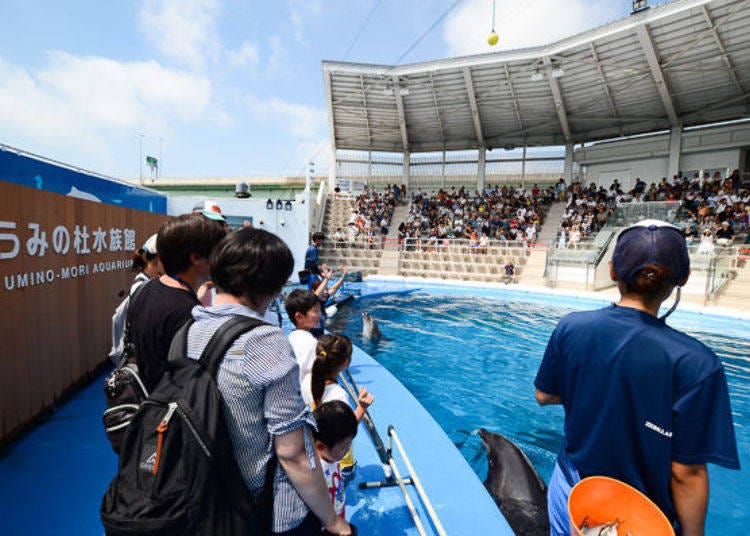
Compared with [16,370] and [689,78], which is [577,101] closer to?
[689,78]

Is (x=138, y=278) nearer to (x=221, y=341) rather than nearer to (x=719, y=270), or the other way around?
(x=221, y=341)

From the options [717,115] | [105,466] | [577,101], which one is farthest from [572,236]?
[105,466]

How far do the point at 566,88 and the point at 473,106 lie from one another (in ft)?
13.7

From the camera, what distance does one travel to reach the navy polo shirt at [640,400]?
3.49ft

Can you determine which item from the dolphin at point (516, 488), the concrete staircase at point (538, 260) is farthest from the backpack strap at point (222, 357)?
the concrete staircase at point (538, 260)

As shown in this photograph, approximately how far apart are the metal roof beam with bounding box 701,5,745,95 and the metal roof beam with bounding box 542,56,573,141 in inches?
192

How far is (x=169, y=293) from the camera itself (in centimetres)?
153

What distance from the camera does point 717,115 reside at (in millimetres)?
16641

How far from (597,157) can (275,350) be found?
23.6 metres

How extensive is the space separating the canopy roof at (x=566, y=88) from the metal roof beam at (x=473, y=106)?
0.05 metres

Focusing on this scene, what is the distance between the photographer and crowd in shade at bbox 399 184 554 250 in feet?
55.4

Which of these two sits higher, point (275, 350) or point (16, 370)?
point (275, 350)

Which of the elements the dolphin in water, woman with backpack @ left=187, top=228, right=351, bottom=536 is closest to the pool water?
the dolphin in water

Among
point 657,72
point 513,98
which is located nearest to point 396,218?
point 513,98
